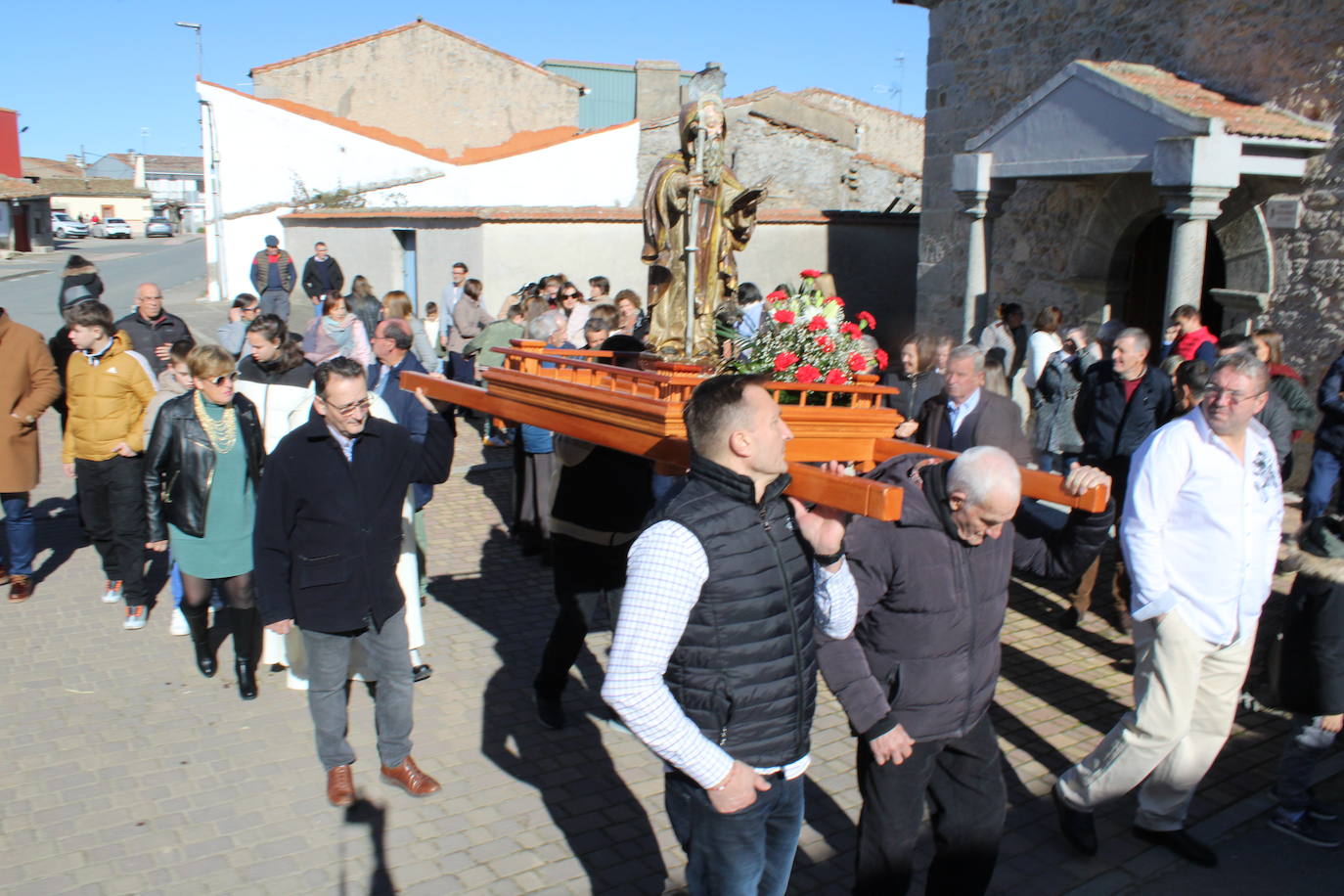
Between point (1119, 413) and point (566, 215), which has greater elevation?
point (566, 215)

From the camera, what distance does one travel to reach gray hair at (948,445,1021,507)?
3250 mm

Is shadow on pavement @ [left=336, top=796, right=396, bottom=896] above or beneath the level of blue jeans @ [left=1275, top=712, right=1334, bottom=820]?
beneath

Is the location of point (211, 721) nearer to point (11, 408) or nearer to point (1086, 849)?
point (11, 408)

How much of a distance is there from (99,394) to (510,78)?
2569 cm

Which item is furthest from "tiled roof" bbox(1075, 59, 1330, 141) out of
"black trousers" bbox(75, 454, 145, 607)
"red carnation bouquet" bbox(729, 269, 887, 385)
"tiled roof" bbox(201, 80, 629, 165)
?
"tiled roof" bbox(201, 80, 629, 165)

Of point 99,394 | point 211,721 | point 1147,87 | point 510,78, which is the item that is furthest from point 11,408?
point 510,78

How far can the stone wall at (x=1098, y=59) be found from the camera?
9867 millimetres

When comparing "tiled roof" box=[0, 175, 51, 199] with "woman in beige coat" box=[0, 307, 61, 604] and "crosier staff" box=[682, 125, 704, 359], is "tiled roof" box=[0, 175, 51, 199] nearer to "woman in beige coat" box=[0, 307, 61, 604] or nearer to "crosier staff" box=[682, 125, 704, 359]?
"woman in beige coat" box=[0, 307, 61, 604]

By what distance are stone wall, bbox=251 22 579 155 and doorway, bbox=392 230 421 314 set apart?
10.9 m

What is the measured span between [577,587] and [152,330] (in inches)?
203

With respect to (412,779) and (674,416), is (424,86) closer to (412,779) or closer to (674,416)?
(412,779)

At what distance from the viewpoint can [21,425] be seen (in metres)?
7.44

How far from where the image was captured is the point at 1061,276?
41.9 feet

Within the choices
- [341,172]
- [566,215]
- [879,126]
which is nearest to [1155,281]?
[566,215]
